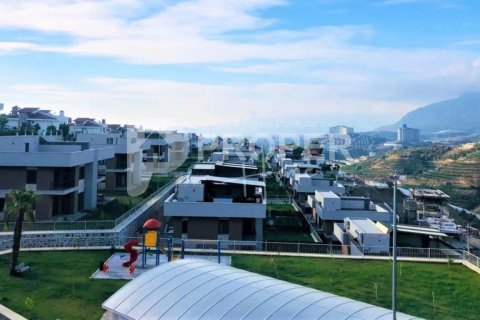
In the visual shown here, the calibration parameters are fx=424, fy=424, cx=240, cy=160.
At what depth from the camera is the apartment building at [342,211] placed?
32.2 metres

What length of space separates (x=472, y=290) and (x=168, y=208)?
15515mm

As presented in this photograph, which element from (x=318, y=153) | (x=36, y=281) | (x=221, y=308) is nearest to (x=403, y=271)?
(x=221, y=308)

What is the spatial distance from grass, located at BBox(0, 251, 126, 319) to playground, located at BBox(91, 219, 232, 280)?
1.91 ft

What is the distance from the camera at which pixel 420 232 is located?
1109 inches

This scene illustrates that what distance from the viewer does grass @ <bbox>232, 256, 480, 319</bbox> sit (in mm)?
15672

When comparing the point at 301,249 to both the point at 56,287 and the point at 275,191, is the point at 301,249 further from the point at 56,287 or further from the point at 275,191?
the point at 275,191

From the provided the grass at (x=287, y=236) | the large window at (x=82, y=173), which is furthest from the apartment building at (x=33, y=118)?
the grass at (x=287, y=236)

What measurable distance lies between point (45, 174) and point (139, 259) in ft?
42.2

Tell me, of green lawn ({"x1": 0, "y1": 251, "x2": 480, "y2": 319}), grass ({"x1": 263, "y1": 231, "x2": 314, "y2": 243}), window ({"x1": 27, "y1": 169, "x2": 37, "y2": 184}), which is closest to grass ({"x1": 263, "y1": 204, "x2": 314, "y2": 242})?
grass ({"x1": 263, "y1": 231, "x2": 314, "y2": 243})

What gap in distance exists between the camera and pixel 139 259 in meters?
21.2

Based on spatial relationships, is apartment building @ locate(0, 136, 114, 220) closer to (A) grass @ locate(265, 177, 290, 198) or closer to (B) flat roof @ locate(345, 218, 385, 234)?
(B) flat roof @ locate(345, 218, 385, 234)

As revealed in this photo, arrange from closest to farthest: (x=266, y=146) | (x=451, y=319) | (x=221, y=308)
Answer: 1. (x=221, y=308)
2. (x=451, y=319)
3. (x=266, y=146)

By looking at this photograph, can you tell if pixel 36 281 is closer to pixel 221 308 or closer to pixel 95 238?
pixel 95 238

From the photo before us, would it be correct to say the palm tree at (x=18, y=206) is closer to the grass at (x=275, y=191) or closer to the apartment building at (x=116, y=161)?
the apartment building at (x=116, y=161)
